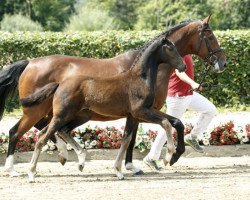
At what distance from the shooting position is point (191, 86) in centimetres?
1074

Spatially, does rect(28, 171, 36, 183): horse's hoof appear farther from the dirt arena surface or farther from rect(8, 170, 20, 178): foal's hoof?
rect(8, 170, 20, 178): foal's hoof

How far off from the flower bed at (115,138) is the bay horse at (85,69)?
1.09m

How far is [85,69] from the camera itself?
34.7ft

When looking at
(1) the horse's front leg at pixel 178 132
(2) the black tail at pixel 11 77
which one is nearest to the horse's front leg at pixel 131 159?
(1) the horse's front leg at pixel 178 132

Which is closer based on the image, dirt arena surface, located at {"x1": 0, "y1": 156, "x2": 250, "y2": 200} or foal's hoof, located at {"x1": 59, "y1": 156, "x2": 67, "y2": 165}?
dirt arena surface, located at {"x1": 0, "y1": 156, "x2": 250, "y2": 200}

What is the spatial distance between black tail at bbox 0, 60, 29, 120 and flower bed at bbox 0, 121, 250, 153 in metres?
1.04

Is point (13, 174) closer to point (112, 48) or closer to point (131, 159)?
point (131, 159)

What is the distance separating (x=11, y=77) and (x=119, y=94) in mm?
1911

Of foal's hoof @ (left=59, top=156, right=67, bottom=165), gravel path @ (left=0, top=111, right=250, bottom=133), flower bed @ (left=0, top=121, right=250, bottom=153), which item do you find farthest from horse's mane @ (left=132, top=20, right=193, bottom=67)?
gravel path @ (left=0, top=111, right=250, bottom=133)

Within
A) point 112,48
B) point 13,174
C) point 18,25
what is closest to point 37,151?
point 13,174

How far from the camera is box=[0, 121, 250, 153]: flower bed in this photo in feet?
39.1

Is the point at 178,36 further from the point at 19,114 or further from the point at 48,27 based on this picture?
the point at 48,27

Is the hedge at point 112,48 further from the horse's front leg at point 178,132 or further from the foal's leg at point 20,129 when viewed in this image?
the horse's front leg at point 178,132

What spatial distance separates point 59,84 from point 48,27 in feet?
144
